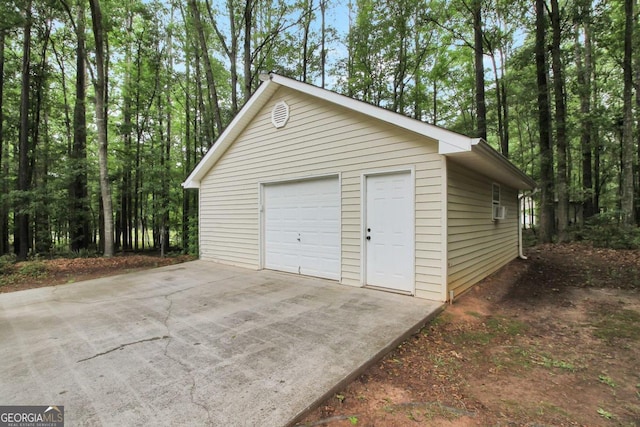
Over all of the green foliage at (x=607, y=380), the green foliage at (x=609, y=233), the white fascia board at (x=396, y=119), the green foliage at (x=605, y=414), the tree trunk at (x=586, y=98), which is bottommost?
the green foliage at (x=607, y=380)

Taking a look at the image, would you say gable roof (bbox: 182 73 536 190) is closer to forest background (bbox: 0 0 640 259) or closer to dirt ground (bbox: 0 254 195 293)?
dirt ground (bbox: 0 254 195 293)

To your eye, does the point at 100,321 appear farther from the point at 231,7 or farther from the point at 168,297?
the point at 231,7

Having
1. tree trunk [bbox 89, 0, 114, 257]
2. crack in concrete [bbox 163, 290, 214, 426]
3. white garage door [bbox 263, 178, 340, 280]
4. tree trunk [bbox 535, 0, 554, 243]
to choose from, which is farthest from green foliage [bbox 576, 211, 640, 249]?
tree trunk [bbox 89, 0, 114, 257]

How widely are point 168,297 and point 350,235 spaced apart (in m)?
3.26

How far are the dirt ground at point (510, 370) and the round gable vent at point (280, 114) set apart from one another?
4.93 m

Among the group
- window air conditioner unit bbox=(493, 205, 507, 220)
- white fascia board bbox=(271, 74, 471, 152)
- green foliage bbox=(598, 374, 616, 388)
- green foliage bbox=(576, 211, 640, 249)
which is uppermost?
white fascia board bbox=(271, 74, 471, 152)

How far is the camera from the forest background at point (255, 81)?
955 cm

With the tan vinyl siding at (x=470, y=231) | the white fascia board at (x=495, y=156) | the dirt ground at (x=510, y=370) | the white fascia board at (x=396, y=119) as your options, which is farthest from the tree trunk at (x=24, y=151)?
the white fascia board at (x=495, y=156)

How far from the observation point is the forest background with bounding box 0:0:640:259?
955 cm

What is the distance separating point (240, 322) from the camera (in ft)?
11.5

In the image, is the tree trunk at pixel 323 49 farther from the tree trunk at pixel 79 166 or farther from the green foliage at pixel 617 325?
the green foliage at pixel 617 325

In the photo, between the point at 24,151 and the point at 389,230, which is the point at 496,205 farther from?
the point at 24,151

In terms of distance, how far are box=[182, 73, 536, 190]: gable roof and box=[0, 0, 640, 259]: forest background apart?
121 inches

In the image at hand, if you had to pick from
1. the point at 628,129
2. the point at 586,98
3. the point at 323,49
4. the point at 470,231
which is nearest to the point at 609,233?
the point at 628,129
